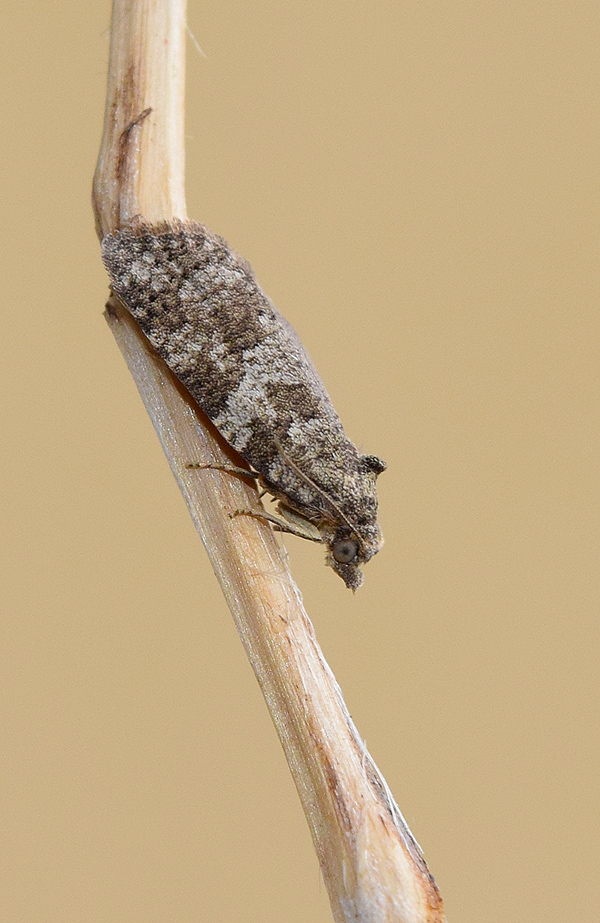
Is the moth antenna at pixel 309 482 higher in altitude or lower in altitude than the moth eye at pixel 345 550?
higher

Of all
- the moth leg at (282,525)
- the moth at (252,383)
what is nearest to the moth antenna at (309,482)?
the moth at (252,383)

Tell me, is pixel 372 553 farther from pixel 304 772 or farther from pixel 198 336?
pixel 198 336

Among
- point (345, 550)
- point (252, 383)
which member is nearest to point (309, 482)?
point (345, 550)

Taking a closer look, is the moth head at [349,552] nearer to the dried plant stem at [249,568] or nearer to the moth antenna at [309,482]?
the moth antenna at [309,482]

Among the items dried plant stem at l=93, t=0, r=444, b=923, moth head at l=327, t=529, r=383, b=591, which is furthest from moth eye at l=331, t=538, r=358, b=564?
dried plant stem at l=93, t=0, r=444, b=923

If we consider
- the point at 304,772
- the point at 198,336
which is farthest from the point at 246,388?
the point at 304,772

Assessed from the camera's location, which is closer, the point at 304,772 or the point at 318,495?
the point at 304,772

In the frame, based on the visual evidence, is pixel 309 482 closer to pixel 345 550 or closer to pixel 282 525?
pixel 282 525
